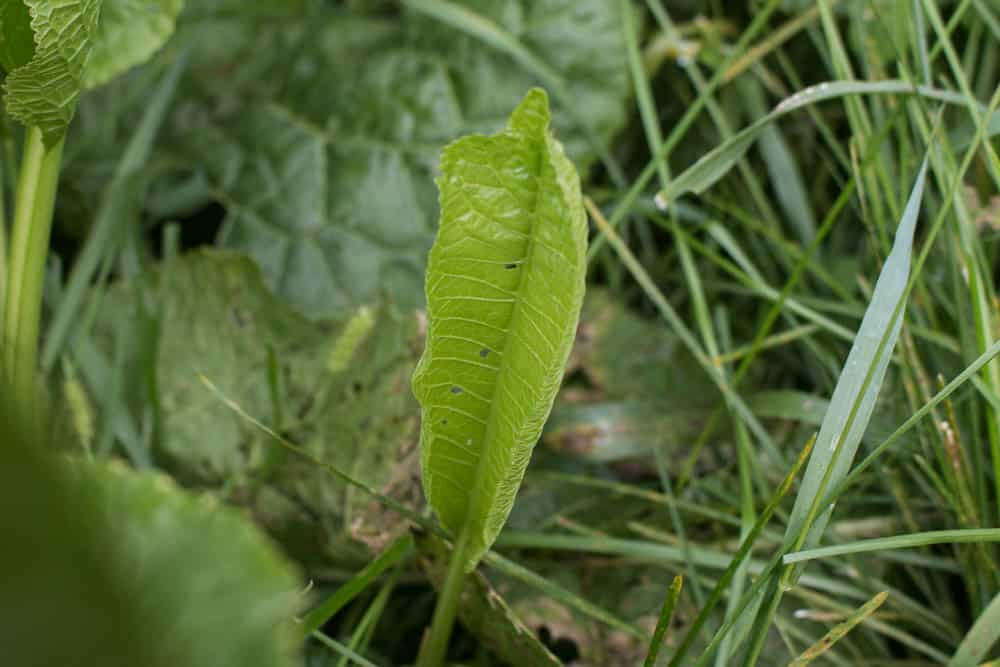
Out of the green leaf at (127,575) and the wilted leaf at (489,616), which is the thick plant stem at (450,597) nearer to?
the wilted leaf at (489,616)

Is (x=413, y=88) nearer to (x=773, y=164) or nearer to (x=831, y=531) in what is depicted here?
(x=773, y=164)

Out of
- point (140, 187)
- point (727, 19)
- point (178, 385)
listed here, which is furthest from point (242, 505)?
point (727, 19)

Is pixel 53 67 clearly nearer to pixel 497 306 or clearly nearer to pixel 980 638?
pixel 497 306

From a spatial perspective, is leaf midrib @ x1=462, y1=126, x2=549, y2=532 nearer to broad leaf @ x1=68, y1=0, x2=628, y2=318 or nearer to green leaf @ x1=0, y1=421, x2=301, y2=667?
green leaf @ x1=0, y1=421, x2=301, y2=667

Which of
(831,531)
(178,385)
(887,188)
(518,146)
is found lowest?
(831,531)

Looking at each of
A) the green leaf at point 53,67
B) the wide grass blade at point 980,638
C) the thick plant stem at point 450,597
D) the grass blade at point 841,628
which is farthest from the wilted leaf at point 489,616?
the green leaf at point 53,67

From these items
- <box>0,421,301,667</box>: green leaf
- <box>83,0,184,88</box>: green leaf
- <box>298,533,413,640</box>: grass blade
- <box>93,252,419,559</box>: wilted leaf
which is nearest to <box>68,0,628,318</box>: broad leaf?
<box>93,252,419,559</box>: wilted leaf
